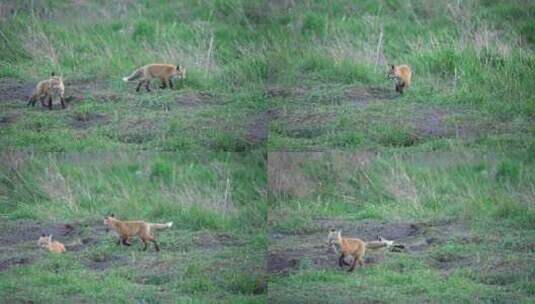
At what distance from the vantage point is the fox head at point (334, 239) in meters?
6.54

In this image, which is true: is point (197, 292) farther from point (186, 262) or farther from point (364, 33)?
point (364, 33)

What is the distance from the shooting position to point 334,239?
655 centimetres

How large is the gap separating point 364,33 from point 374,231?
1253 mm

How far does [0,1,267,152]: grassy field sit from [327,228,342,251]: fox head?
0.71 meters

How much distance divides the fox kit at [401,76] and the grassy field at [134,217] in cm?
95

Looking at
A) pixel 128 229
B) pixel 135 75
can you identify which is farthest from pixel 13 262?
pixel 135 75

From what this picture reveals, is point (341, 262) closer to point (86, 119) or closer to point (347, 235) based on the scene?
point (347, 235)

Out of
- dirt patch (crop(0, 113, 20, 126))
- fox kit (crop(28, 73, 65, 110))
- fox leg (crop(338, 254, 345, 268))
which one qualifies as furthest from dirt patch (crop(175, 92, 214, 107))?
fox leg (crop(338, 254, 345, 268))

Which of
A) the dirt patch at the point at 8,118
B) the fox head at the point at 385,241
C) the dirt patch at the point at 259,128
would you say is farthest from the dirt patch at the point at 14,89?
the fox head at the point at 385,241

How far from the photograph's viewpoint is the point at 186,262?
657 centimetres

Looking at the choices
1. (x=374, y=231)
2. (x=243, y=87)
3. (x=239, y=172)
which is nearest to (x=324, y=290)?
(x=374, y=231)

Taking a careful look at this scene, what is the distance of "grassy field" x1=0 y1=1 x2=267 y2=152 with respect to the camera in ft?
21.7

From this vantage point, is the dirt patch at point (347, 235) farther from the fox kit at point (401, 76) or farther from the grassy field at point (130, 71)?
the fox kit at point (401, 76)

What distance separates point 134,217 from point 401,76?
1838 mm
